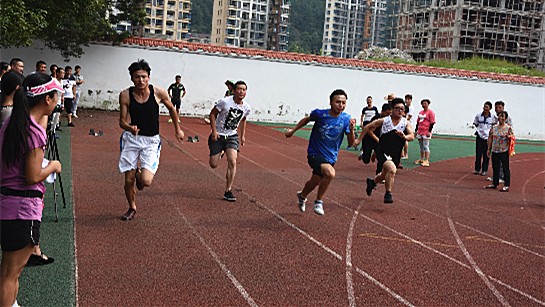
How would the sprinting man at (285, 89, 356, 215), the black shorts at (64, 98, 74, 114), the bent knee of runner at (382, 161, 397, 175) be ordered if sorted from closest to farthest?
1. the sprinting man at (285, 89, 356, 215)
2. the bent knee of runner at (382, 161, 397, 175)
3. the black shorts at (64, 98, 74, 114)

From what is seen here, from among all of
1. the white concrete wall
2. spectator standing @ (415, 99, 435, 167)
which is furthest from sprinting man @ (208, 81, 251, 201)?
the white concrete wall

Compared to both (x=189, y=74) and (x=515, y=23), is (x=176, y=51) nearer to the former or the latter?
(x=189, y=74)

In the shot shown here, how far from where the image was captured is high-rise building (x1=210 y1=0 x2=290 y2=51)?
138m

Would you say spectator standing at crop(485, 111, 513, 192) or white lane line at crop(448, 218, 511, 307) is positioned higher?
spectator standing at crop(485, 111, 513, 192)

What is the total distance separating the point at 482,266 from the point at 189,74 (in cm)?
2428

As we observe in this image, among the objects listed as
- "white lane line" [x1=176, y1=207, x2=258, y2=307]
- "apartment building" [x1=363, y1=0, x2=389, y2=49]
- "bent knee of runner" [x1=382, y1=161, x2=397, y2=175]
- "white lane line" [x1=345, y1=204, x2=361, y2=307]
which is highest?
"apartment building" [x1=363, y1=0, x2=389, y2=49]

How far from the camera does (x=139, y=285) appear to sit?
577cm

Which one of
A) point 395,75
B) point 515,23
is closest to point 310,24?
point 515,23

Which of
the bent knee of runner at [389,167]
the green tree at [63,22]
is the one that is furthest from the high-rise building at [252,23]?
the bent knee of runner at [389,167]

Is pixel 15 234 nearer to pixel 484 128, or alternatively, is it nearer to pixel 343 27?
pixel 484 128

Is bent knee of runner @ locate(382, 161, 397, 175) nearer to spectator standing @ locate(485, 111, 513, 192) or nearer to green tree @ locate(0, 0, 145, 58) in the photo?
spectator standing @ locate(485, 111, 513, 192)

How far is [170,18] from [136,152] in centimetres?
12717

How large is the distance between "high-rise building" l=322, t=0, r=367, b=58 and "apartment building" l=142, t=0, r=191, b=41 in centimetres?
3994

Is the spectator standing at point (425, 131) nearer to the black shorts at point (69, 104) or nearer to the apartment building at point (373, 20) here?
the black shorts at point (69, 104)
